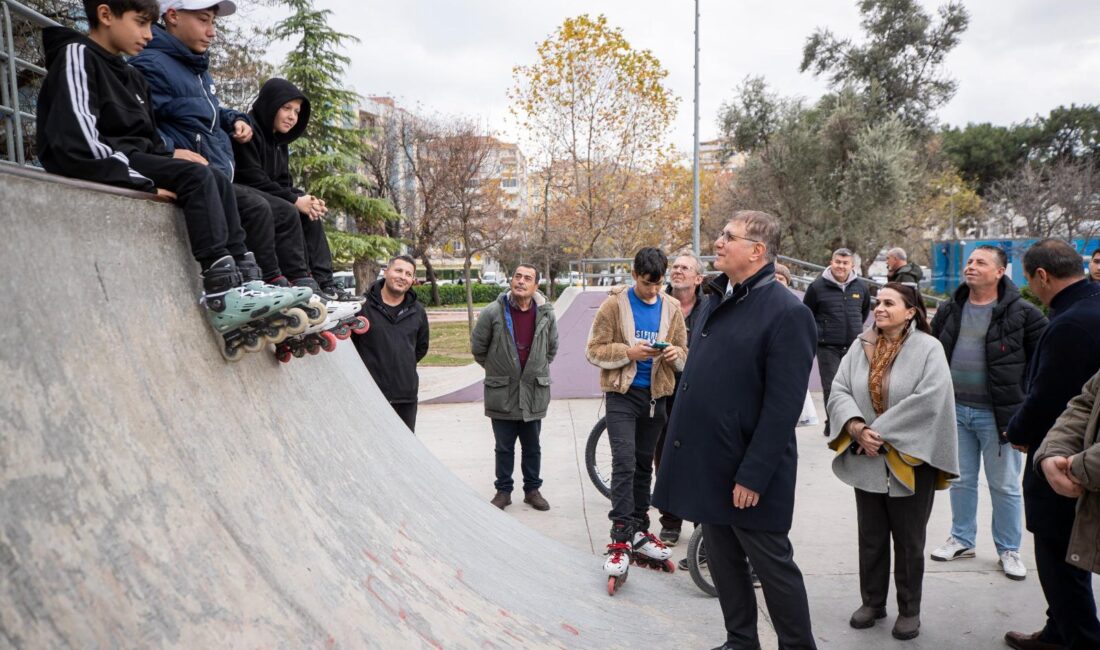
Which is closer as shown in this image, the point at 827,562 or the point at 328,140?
the point at 827,562

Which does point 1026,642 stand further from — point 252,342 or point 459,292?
point 459,292

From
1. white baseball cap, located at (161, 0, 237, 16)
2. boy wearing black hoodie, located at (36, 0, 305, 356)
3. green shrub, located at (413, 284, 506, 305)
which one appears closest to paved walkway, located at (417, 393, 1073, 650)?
boy wearing black hoodie, located at (36, 0, 305, 356)

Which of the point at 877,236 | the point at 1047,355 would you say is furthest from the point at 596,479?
the point at 877,236

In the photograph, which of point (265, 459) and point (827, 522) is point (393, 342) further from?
point (827, 522)

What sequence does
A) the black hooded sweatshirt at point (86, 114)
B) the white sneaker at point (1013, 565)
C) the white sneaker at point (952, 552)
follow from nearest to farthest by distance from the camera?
the black hooded sweatshirt at point (86, 114)
the white sneaker at point (1013, 565)
the white sneaker at point (952, 552)

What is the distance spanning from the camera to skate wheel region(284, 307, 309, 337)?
2.83 metres

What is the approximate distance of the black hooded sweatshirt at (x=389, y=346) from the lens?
566 centimetres

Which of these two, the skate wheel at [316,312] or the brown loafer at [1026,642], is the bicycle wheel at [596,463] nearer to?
the brown loafer at [1026,642]

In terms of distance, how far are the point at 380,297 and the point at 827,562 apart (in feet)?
12.6

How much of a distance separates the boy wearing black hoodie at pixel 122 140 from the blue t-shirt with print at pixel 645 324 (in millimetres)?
2733

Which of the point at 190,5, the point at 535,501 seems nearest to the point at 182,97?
the point at 190,5

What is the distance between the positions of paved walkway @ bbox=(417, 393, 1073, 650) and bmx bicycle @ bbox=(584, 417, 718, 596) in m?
0.10

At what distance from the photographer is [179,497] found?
227 centimetres

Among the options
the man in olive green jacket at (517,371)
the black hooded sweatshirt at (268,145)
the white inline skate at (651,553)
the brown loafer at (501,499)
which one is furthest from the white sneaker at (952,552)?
the black hooded sweatshirt at (268,145)
